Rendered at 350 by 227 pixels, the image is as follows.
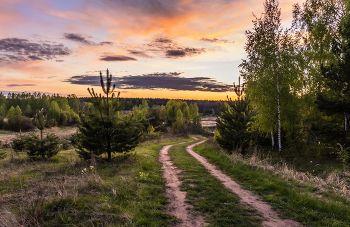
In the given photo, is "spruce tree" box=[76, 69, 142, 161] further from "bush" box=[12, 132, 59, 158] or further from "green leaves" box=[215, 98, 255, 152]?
"green leaves" box=[215, 98, 255, 152]

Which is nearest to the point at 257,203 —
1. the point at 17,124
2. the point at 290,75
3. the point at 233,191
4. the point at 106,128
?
the point at 233,191

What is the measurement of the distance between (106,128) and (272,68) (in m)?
14.8

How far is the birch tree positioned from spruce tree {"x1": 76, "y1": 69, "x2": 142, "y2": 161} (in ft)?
37.1

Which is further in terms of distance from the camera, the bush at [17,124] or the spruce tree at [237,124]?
the bush at [17,124]

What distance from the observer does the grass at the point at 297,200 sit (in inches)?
213

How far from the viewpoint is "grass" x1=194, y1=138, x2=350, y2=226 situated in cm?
542

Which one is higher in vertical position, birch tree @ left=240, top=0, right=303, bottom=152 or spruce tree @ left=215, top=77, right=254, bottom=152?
birch tree @ left=240, top=0, right=303, bottom=152

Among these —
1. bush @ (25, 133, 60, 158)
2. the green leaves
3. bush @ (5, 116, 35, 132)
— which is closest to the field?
the green leaves

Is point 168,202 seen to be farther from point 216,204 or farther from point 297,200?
point 297,200

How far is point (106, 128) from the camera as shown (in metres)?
11.9

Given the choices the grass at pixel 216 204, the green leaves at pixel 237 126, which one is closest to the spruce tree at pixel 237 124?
the green leaves at pixel 237 126

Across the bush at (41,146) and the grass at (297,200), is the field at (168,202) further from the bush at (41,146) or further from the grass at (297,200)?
the bush at (41,146)

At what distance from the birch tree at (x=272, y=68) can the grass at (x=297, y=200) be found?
340 inches

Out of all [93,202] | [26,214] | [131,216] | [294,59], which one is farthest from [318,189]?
[294,59]
